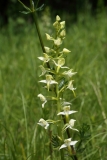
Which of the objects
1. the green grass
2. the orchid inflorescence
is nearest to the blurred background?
the green grass

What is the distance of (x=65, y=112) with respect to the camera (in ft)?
5.22

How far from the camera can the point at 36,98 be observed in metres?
2.89

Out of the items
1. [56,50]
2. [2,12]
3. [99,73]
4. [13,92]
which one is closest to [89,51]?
[99,73]

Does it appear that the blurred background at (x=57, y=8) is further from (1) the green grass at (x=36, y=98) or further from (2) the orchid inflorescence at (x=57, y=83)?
(2) the orchid inflorescence at (x=57, y=83)

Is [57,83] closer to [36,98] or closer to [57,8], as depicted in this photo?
[36,98]

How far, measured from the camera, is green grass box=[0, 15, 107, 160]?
80.1 inches

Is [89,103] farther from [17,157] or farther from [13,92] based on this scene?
[17,157]

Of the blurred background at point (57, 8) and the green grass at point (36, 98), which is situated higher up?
the blurred background at point (57, 8)

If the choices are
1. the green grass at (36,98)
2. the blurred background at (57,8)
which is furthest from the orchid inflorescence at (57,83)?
the blurred background at (57,8)

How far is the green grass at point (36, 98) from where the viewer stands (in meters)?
2.04

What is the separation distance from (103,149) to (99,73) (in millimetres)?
1644

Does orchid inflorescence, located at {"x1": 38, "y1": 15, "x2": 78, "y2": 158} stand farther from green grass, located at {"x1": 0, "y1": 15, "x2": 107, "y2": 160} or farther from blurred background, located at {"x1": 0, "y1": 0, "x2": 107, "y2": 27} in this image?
blurred background, located at {"x1": 0, "y1": 0, "x2": 107, "y2": 27}

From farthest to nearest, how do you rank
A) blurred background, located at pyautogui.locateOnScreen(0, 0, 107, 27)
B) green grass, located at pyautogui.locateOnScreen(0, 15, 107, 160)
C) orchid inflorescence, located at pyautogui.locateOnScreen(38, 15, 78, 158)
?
blurred background, located at pyautogui.locateOnScreen(0, 0, 107, 27) → green grass, located at pyautogui.locateOnScreen(0, 15, 107, 160) → orchid inflorescence, located at pyautogui.locateOnScreen(38, 15, 78, 158)

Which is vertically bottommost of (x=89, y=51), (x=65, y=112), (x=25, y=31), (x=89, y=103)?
(x=65, y=112)
